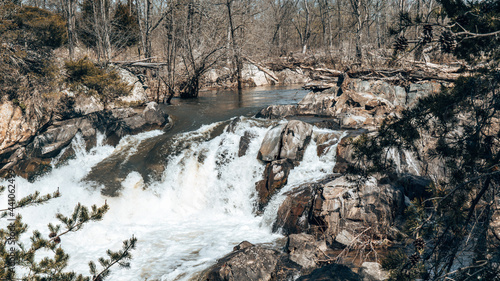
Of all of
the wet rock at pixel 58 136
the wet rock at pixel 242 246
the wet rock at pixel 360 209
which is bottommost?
the wet rock at pixel 242 246

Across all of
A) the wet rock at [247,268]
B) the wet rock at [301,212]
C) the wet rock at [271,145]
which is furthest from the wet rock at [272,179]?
the wet rock at [247,268]

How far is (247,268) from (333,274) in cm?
153

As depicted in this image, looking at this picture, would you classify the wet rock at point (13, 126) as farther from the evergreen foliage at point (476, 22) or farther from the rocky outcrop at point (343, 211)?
the evergreen foliage at point (476, 22)

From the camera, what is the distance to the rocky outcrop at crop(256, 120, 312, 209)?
9.25 meters

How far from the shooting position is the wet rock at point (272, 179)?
9.13 metres

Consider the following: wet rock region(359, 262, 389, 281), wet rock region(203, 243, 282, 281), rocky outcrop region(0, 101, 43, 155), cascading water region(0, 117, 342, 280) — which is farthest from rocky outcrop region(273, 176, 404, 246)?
rocky outcrop region(0, 101, 43, 155)

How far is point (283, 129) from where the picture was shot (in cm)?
1048

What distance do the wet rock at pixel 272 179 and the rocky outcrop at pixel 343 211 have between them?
48.2 inches

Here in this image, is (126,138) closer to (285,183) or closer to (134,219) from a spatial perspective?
(134,219)

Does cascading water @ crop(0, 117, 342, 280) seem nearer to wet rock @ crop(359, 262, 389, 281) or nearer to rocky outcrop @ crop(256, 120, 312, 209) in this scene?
rocky outcrop @ crop(256, 120, 312, 209)

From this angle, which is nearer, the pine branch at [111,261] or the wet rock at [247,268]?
the pine branch at [111,261]

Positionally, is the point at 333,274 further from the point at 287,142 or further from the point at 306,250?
the point at 287,142

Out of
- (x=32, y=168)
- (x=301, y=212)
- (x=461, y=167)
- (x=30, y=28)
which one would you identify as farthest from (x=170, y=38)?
(x=461, y=167)

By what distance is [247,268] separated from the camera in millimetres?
5680
